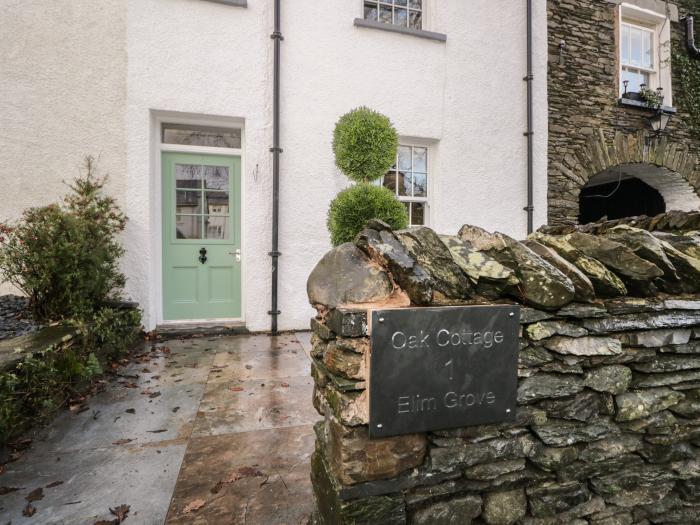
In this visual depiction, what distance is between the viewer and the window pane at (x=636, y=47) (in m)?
7.22

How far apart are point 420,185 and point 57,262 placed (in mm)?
4709

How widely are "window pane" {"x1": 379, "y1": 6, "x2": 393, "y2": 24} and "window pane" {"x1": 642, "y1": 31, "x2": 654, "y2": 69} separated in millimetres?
5339

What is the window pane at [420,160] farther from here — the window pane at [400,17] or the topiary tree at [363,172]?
the window pane at [400,17]

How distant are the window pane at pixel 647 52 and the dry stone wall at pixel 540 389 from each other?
787 centimetres

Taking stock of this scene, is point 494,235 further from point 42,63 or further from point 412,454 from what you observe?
point 42,63

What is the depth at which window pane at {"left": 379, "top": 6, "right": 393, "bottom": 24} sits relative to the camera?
5684 mm

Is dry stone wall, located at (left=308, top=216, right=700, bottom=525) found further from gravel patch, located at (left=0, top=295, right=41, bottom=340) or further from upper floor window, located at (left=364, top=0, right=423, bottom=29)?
upper floor window, located at (left=364, top=0, right=423, bottom=29)

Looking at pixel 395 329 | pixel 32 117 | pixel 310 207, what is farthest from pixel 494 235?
pixel 32 117

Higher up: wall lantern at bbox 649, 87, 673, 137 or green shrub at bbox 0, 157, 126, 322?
wall lantern at bbox 649, 87, 673, 137

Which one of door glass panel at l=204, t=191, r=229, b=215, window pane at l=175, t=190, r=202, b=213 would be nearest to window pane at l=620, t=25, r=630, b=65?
door glass panel at l=204, t=191, r=229, b=215

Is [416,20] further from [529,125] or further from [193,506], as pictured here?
[193,506]

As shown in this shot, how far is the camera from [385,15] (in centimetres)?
571

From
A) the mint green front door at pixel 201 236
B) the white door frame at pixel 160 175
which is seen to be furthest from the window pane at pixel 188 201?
the white door frame at pixel 160 175

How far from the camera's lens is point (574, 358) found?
155 cm
